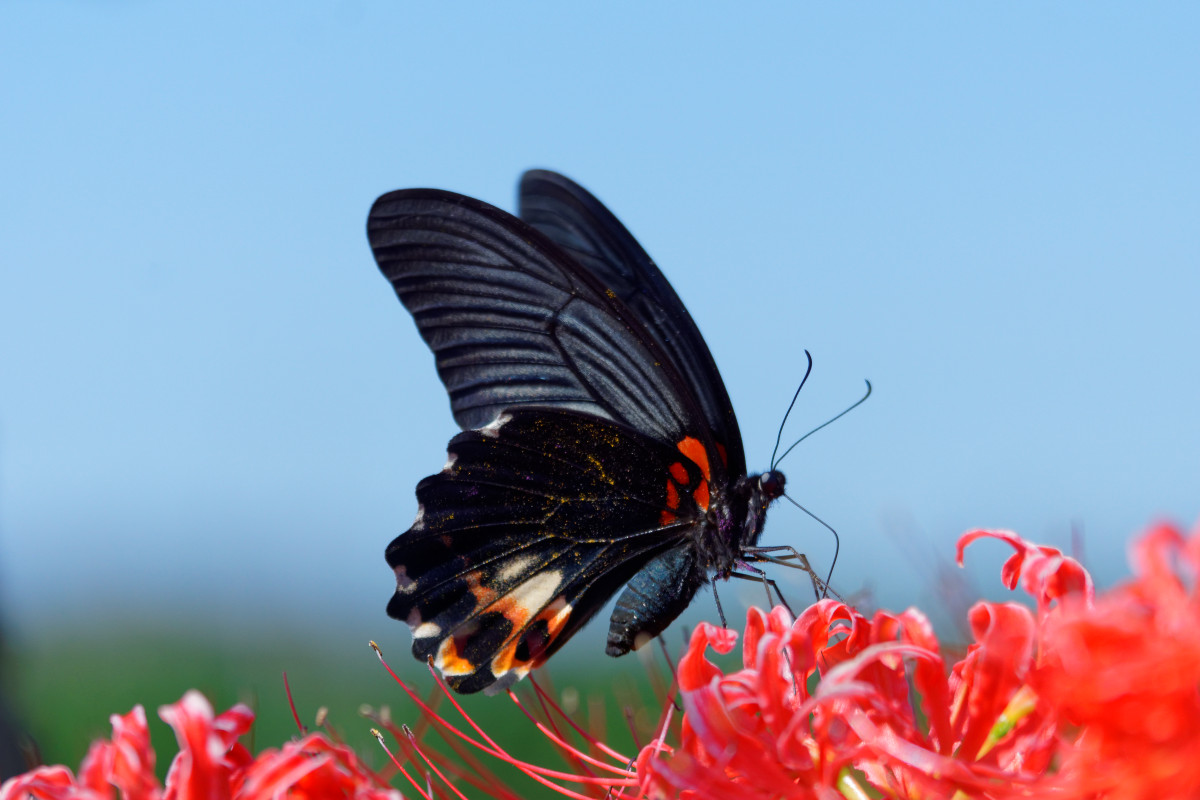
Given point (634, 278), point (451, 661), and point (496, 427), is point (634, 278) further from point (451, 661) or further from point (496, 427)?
point (451, 661)

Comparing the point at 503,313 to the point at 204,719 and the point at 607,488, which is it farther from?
the point at 204,719

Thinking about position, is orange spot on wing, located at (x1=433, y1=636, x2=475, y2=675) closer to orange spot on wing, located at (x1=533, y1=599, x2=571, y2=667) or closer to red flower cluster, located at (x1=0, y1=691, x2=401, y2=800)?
orange spot on wing, located at (x1=533, y1=599, x2=571, y2=667)

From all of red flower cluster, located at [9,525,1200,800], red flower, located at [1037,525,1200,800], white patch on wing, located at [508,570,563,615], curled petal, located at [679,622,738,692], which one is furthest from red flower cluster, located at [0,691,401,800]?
white patch on wing, located at [508,570,563,615]

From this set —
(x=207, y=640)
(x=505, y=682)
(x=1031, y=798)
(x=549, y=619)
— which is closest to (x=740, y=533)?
(x=549, y=619)

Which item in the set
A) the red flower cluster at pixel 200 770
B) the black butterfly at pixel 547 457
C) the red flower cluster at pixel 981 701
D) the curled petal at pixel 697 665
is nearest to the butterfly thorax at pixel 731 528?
the black butterfly at pixel 547 457

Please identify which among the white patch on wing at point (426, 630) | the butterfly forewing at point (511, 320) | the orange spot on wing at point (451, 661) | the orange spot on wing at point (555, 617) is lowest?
the orange spot on wing at point (451, 661)

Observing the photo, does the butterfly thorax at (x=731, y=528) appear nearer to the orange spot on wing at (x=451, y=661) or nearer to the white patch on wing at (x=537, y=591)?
the white patch on wing at (x=537, y=591)
